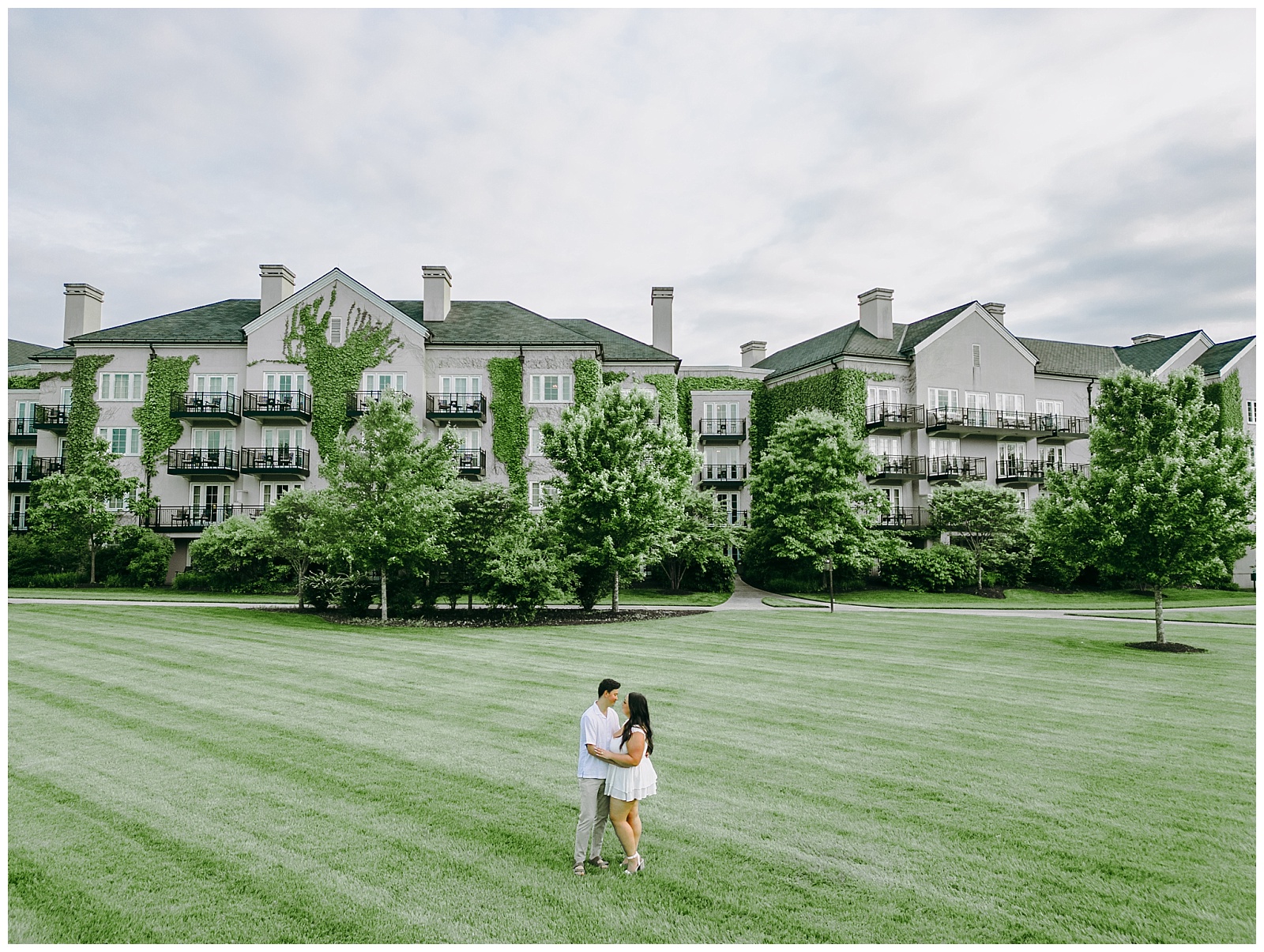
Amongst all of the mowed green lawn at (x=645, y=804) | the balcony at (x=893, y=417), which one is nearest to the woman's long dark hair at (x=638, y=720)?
the mowed green lawn at (x=645, y=804)

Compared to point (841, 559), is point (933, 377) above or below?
above

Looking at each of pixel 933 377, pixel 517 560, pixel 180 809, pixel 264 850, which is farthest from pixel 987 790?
pixel 933 377

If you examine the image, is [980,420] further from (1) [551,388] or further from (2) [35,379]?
(2) [35,379]

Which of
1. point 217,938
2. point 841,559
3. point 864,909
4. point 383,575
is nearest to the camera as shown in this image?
point 217,938

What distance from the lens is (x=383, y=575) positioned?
24.7 meters

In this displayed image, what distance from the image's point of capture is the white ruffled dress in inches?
268

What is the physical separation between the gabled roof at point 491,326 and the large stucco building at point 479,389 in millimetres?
113

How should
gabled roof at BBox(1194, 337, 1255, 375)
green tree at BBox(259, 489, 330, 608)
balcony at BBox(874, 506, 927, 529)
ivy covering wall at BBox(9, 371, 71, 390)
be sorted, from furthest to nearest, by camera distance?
1. gabled roof at BBox(1194, 337, 1255, 375)
2. ivy covering wall at BBox(9, 371, 71, 390)
3. balcony at BBox(874, 506, 927, 529)
4. green tree at BBox(259, 489, 330, 608)

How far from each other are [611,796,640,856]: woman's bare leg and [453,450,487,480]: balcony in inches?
1320

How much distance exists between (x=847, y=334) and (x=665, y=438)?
66.9ft

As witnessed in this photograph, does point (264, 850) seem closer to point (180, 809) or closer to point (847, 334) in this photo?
point (180, 809)

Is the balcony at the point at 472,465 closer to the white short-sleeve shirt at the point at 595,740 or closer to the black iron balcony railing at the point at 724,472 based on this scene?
the black iron balcony railing at the point at 724,472

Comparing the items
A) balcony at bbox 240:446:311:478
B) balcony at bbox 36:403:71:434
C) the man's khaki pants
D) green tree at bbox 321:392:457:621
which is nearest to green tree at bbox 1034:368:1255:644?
green tree at bbox 321:392:457:621

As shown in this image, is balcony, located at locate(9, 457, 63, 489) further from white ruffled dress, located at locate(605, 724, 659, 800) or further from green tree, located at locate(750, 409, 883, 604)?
white ruffled dress, located at locate(605, 724, 659, 800)
